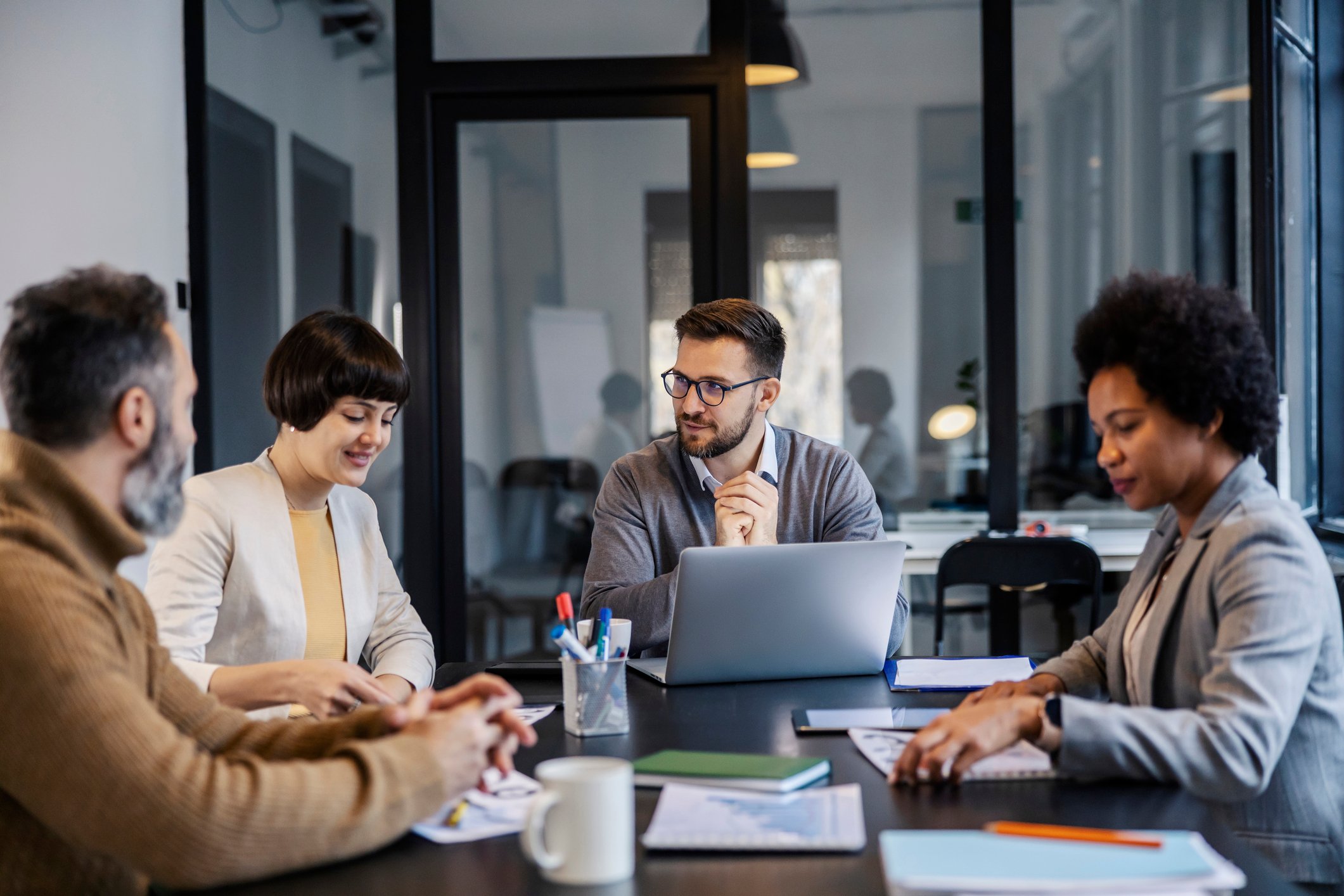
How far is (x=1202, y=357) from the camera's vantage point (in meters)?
1.44

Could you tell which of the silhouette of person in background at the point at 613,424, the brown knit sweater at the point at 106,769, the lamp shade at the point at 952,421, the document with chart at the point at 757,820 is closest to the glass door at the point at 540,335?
the silhouette of person in background at the point at 613,424

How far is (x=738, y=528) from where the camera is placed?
7.41ft

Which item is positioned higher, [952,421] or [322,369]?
[322,369]

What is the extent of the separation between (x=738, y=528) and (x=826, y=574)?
416mm

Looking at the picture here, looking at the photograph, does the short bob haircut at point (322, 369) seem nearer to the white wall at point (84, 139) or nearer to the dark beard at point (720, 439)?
the dark beard at point (720, 439)

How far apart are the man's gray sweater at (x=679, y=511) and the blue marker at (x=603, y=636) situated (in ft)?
2.03

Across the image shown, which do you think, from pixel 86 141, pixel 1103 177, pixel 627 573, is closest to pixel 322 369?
pixel 627 573

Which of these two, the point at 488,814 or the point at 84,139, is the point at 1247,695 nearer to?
the point at 488,814

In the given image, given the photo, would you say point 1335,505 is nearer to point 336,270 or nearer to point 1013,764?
point 1013,764

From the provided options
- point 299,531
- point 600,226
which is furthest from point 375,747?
point 600,226

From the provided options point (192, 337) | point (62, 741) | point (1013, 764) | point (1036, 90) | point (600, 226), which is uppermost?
point (1036, 90)

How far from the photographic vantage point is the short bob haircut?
2100 millimetres

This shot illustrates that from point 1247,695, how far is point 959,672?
72cm

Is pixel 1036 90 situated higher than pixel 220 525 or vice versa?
pixel 1036 90
